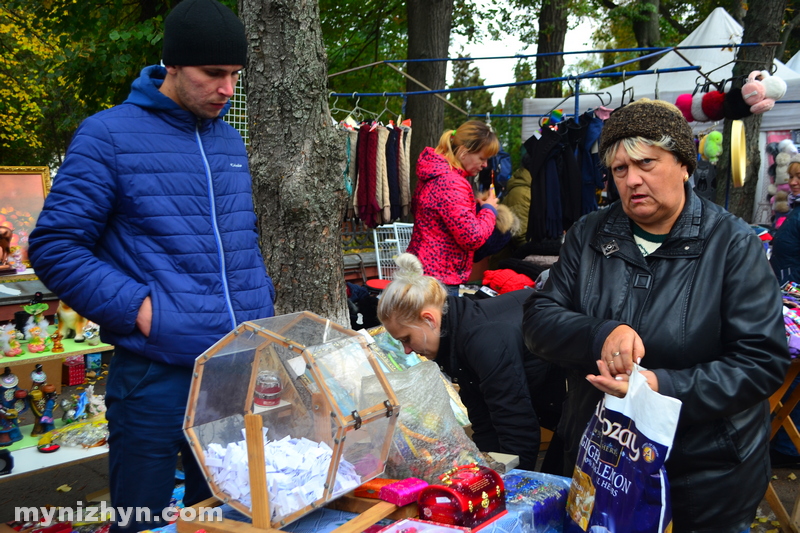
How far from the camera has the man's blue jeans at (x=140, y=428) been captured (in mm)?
1898

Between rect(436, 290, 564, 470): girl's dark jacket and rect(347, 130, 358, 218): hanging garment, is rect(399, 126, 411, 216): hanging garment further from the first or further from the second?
rect(436, 290, 564, 470): girl's dark jacket

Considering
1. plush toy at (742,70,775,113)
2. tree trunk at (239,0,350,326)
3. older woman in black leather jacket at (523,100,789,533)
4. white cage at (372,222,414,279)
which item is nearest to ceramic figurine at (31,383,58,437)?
tree trunk at (239,0,350,326)

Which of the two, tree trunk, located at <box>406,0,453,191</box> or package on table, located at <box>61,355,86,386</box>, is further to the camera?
tree trunk, located at <box>406,0,453,191</box>

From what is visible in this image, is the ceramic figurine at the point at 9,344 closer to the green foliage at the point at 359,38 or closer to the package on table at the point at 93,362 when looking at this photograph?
the package on table at the point at 93,362

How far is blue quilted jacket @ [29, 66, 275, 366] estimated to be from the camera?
5.92 ft

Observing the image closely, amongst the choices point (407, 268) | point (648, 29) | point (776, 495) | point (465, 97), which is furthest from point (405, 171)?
point (465, 97)

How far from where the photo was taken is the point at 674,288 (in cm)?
167

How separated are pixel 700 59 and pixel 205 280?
399 inches

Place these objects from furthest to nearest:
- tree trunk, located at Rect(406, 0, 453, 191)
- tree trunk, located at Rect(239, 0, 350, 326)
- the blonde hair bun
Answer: tree trunk, located at Rect(406, 0, 453, 191)
tree trunk, located at Rect(239, 0, 350, 326)
the blonde hair bun

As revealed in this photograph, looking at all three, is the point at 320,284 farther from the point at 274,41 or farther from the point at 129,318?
the point at 129,318

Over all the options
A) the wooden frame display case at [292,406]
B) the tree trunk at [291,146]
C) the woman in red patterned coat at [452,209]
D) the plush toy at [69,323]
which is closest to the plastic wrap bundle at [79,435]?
the plush toy at [69,323]

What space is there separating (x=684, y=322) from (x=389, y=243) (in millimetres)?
5656

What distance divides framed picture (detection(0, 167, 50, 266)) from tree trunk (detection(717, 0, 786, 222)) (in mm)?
6805

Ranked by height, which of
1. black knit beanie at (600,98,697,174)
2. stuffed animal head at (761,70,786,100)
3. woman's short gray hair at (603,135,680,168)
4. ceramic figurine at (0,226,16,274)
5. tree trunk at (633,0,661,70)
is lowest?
ceramic figurine at (0,226,16,274)
